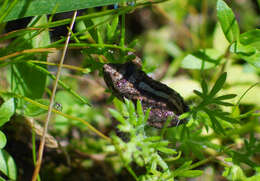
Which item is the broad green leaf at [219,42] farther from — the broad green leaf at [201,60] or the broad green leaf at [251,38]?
the broad green leaf at [251,38]

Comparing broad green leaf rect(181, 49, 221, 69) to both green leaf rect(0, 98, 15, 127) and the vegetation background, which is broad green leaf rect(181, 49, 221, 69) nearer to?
the vegetation background

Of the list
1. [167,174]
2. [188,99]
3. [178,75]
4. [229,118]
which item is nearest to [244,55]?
[229,118]

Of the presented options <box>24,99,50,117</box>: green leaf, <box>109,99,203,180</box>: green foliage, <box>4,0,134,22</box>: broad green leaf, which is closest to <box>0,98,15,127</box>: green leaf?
<box>24,99,50,117</box>: green leaf

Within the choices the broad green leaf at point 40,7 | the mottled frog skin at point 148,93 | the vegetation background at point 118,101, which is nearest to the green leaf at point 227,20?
the vegetation background at point 118,101

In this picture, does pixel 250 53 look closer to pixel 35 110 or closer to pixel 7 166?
pixel 35 110

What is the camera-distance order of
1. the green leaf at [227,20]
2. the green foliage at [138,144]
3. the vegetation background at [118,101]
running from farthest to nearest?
the green leaf at [227,20]
the vegetation background at [118,101]
the green foliage at [138,144]

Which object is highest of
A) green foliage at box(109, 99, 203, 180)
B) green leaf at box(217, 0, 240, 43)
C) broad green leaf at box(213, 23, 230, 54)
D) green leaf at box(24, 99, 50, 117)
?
broad green leaf at box(213, 23, 230, 54)
